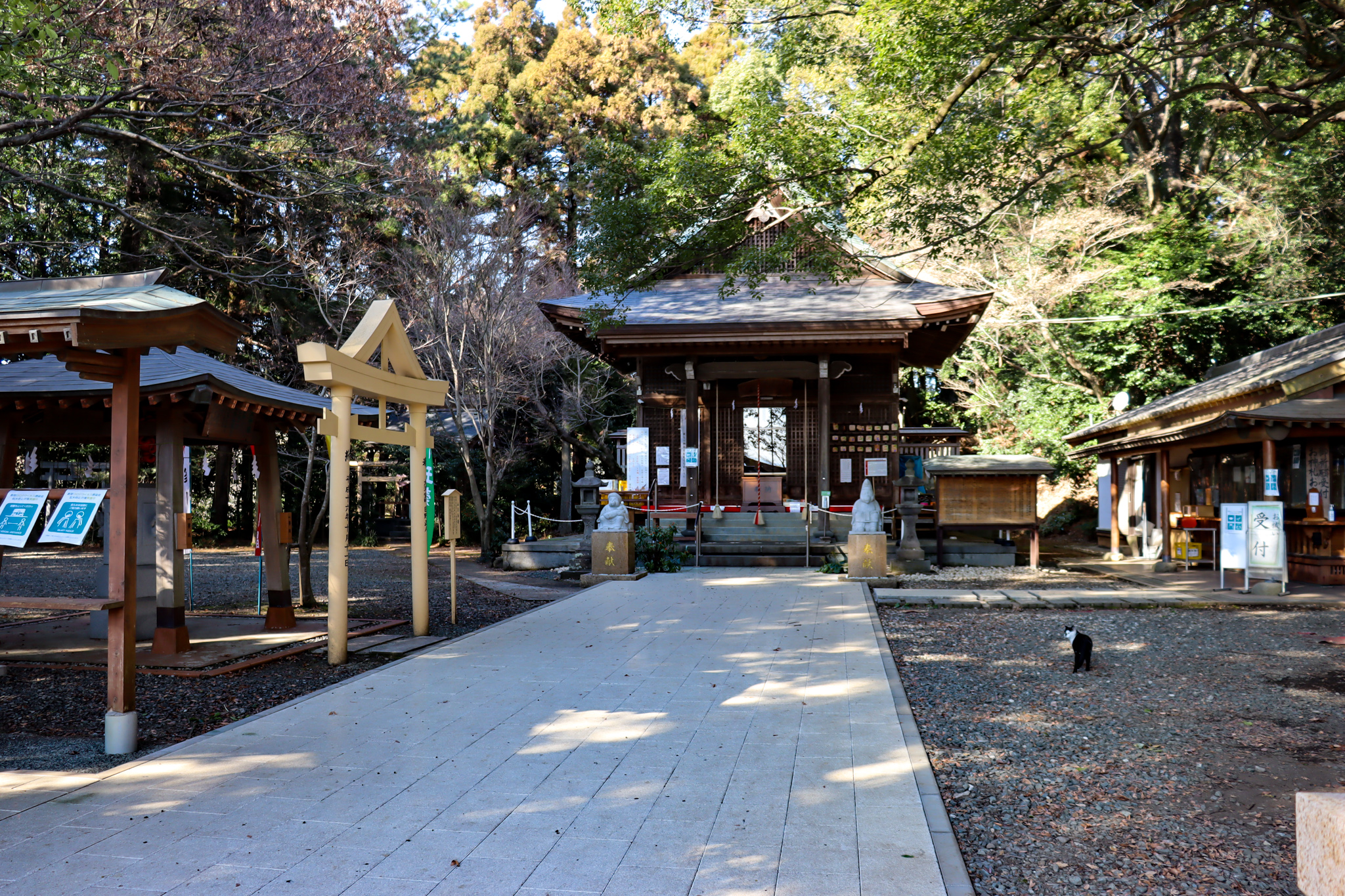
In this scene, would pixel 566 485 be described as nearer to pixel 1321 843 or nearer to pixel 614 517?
pixel 614 517

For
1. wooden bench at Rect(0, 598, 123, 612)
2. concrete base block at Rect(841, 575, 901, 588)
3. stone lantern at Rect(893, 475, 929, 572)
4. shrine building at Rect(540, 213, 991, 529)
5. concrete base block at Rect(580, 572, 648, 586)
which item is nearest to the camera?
wooden bench at Rect(0, 598, 123, 612)

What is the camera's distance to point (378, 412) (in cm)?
808

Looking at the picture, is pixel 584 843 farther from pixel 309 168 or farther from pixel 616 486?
pixel 616 486

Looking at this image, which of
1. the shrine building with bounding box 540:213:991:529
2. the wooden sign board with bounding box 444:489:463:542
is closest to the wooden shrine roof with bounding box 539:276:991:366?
the shrine building with bounding box 540:213:991:529

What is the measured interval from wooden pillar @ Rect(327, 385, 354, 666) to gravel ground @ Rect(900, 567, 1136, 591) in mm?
8295

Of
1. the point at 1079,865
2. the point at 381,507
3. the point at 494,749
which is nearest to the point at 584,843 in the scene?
the point at 494,749

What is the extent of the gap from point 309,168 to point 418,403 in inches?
236

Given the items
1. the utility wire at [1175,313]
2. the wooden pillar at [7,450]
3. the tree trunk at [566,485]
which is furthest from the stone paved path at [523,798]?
the tree trunk at [566,485]

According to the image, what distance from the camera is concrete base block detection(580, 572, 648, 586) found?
43.3ft

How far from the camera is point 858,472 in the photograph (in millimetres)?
18125

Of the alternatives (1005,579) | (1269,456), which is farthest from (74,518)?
(1269,456)

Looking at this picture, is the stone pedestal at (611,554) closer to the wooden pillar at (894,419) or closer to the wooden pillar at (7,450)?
the wooden pillar at (894,419)

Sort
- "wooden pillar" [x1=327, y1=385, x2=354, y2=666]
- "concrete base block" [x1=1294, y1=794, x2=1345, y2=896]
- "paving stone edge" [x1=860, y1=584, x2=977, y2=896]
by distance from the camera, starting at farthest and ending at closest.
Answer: "wooden pillar" [x1=327, y1=385, x2=354, y2=666], "paving stone edge" [x1=860, y1=584, x2=977, y2=896], "concrete base block" [x1=1294, y1=794, x2=1345, y2=896]

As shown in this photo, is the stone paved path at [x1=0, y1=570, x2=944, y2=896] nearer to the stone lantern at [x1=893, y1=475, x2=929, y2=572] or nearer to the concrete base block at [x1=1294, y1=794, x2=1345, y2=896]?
the concrete base block at [x1=1294, y1=794, x2=1345, y2=896]
